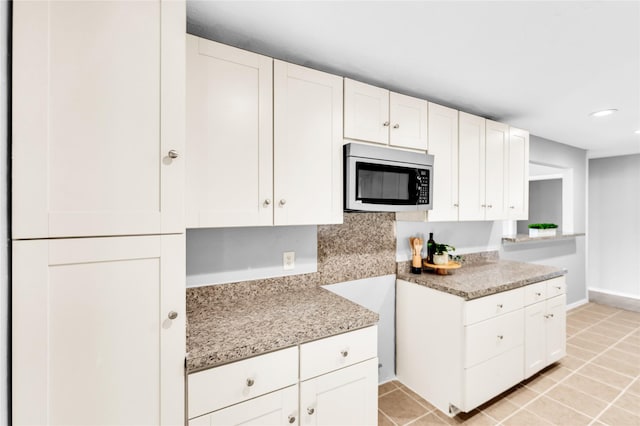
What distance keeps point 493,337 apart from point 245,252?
1838 millimetres

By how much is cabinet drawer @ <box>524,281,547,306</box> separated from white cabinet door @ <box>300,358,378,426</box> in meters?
1.57

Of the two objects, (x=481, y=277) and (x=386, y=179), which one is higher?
(x=386, y=179)

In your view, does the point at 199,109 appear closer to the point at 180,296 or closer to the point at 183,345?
the point at 180,296

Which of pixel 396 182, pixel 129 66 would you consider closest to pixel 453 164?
pixel 396 182

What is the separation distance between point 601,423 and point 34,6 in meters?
3.57

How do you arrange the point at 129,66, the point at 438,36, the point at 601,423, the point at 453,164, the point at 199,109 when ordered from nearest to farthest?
the point at 129,66, the point at 199,109, the point at 438,36, the point at 601,423, the point at 453,164

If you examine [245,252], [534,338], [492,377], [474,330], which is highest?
[245,252]

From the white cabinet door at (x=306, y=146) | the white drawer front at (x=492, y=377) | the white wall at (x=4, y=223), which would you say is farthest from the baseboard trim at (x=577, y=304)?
the white wall at (x=4, y=223)

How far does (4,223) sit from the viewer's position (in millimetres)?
842

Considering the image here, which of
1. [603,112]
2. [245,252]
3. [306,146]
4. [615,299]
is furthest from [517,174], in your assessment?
[615,299]

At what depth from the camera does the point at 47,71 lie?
88 centimetres

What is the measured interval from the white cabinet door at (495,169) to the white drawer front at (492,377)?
3.66 ft

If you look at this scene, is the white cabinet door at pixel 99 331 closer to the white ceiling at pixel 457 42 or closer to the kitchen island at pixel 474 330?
the white ceiling at pixel 457 42

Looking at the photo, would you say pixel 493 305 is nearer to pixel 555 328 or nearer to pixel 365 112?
Result: pixel 555 328
